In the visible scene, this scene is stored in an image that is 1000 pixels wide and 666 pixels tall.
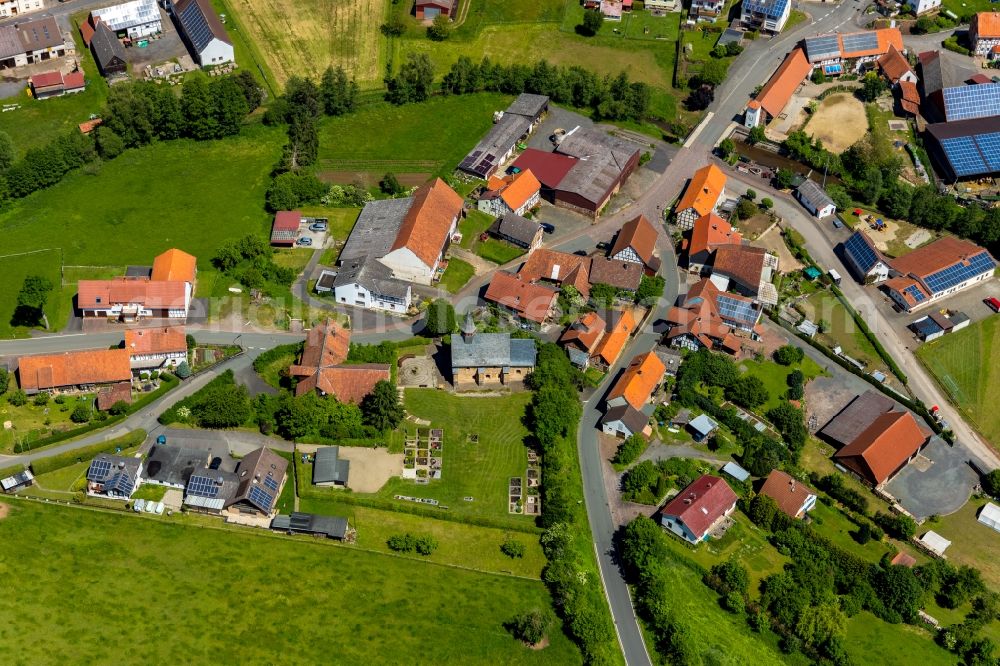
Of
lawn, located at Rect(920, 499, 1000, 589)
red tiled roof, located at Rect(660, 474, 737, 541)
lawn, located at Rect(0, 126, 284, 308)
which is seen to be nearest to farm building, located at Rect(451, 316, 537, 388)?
red tiled roof, located at Rect(660, 474, 737, 541)

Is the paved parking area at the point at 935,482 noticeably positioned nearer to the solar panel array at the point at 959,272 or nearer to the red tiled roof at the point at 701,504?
the red tiled roof at the point at 701,504

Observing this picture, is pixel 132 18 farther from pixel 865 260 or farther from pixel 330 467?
pixel 865 260

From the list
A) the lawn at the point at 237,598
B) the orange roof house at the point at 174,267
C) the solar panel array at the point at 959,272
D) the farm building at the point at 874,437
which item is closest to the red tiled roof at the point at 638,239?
the farm building at the point at 874,437

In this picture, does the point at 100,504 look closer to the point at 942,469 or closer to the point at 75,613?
the point at 75,613

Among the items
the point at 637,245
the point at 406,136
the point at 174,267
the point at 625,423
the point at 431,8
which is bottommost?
the point at 174,267

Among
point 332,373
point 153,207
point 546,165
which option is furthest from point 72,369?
point 546,165

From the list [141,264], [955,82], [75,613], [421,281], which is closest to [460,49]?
[421,281]
